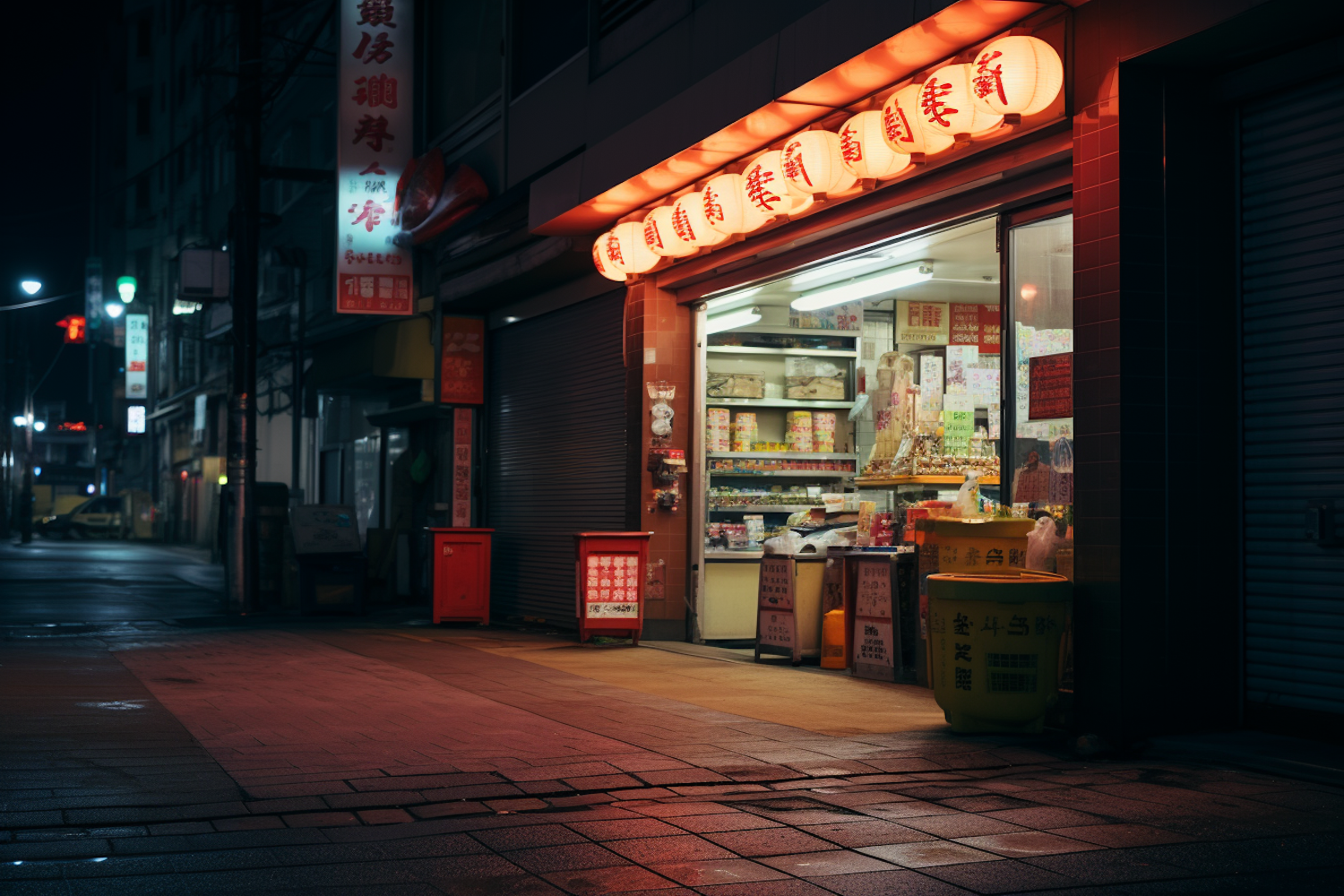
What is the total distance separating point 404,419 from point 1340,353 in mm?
15668

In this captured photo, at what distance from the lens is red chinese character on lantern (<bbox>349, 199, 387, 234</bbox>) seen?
1784 centimetres

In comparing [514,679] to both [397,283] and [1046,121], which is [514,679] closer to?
[1046,121]

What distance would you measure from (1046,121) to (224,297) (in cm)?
1462

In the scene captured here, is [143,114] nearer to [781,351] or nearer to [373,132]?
[373,132]

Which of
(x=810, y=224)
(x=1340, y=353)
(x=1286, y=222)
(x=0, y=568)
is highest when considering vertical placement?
(x=810, y=224)

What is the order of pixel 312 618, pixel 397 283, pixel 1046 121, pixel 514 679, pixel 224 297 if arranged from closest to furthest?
1. pixel 1046 121
2. pixel 514 679
3. pixel 312 618
4. pixel 397 283
5. pixel 224 297

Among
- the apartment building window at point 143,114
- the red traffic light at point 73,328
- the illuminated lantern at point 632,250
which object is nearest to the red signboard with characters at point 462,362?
the illuminated lantern at point 632,250

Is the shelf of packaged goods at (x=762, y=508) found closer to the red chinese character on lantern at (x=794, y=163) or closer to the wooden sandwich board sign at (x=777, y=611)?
the wooden sandwich board sign at (x=777, y=611)

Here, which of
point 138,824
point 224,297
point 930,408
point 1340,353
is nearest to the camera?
point 138,824

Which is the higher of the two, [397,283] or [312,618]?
[397,283]

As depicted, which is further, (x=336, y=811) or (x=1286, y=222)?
(x=1286, y=222)

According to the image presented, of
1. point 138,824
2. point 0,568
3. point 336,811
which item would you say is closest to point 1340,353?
point 336,811

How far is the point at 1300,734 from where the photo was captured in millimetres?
7281

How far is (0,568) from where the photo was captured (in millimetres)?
27547
